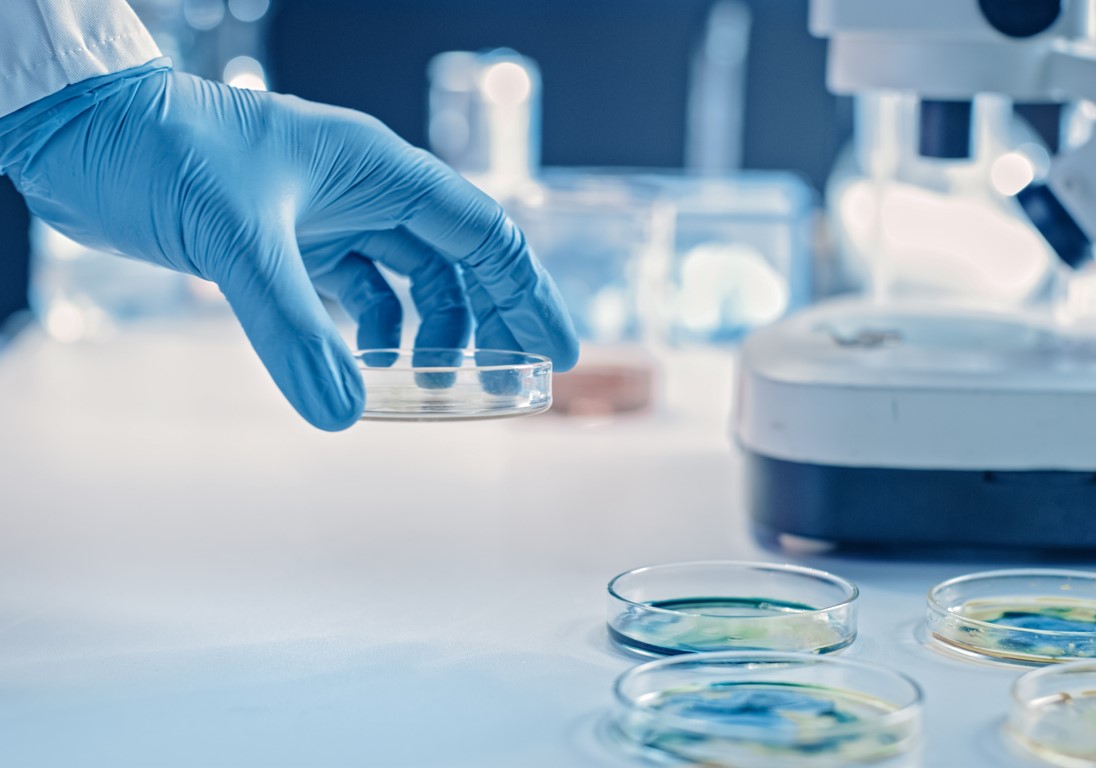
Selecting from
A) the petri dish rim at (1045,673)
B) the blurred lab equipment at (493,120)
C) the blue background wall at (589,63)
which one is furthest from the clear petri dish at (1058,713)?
the blue background wall at (589,63)

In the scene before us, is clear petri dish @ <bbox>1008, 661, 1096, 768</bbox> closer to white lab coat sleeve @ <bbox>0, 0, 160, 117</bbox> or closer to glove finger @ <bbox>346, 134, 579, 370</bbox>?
glove finger @ <bbox>346, 134, 579, 370</bbox>

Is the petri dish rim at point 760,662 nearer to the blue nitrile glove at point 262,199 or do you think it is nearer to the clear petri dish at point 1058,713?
the clear petri dish at point 1058,713

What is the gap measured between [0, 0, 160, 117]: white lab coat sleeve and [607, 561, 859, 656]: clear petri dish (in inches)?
17.5

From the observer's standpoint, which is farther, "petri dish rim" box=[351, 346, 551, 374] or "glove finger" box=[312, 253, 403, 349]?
Result: "glove finger" box=[312, 253, 403, 349]

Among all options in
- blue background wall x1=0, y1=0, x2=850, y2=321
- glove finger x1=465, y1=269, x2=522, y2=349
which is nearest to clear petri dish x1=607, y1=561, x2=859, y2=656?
glove finger x1=465, y1=269, x2=522, y2=349

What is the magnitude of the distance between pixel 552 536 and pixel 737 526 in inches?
5.9

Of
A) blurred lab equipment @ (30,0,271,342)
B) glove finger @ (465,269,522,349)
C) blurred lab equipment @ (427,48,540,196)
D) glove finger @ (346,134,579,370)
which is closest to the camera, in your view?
glove finger @ (346,134,579,370)

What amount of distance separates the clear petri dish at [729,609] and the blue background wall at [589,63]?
2179 millimetres

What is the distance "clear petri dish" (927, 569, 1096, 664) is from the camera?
81 centimetres

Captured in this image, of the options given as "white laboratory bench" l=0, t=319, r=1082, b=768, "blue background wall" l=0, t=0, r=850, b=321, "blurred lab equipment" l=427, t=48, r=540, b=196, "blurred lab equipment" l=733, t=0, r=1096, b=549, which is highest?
"blue background wall" l=0, t=0, r=850, b=321

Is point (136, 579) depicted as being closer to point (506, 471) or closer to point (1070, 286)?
point (506, 471)

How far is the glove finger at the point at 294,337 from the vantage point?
2.69ft

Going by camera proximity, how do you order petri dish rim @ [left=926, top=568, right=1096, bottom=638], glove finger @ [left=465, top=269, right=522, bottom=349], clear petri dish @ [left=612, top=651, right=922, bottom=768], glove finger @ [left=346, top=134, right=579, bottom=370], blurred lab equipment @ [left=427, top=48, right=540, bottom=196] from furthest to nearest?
blurred lab equipment @ [left=427, top=48, right=540, bottom=196]
glove finger @ [left=465, top=269, right=522, bottom=349]
glove finger @ [left=346, top=134, right=579, bottom=370]
petri dish rim @ [left=926, top=568, right=1096, bottom=638]
clear petri dish @ [left=612, top=651, right=922, bottom=768]

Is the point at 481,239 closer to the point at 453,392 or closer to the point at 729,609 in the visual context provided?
the point at 453,392
